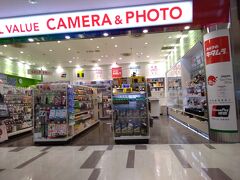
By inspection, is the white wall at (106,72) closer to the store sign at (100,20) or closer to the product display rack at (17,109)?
the product display rack at (17,109)

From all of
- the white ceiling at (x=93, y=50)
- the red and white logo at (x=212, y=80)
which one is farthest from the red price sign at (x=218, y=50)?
the white ceiling at (x=93, y=50)

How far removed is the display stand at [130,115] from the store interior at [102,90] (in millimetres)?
27

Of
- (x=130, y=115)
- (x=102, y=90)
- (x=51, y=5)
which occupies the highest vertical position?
(x=51, y=5)

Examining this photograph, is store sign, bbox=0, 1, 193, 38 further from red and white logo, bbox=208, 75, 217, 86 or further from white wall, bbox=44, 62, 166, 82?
white wall, bbox=44, 62, 166, 82

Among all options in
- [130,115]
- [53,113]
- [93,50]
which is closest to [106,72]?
A: [93,50]

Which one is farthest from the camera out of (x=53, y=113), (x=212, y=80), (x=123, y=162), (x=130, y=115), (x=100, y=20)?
(x=53, y=113)

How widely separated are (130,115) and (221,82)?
2535 millimetres

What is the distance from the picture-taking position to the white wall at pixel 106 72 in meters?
15.2

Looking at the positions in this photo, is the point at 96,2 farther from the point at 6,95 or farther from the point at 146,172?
the point at 6,95

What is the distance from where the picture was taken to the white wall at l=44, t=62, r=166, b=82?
1522 cm

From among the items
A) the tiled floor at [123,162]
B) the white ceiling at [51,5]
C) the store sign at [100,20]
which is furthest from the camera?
the white ceiling at [51,5]

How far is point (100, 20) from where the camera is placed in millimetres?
3307

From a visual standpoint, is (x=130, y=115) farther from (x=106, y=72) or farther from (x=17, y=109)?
(x=106, y=72)

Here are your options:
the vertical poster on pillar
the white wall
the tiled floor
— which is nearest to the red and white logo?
the vertical poster on pillar
